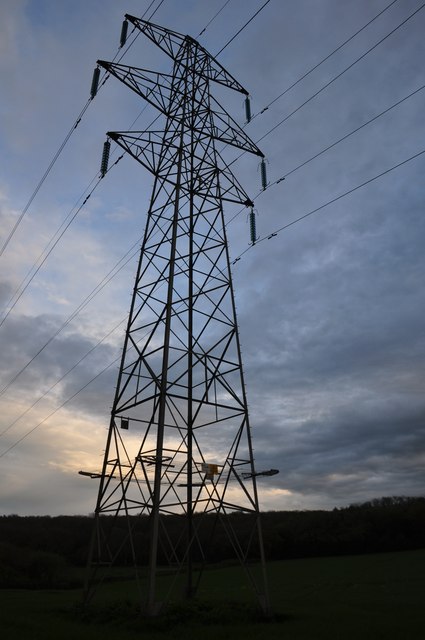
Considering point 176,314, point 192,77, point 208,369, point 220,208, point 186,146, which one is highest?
point 192,77

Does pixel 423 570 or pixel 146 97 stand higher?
pixel 146 97

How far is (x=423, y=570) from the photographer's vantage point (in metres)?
46.8

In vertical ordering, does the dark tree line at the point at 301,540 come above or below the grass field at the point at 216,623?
above

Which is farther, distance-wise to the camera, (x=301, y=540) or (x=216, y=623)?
(x=301, y=540)

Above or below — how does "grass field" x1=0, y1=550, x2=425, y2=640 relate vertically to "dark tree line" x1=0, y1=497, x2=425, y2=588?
below

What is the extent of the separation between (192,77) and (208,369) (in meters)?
14.1

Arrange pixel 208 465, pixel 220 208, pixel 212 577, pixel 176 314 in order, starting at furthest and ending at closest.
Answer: pixel 212 577, pixel 220 208, pixel 176 314, pixel 208 465

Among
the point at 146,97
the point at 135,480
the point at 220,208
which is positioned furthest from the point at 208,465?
the point at 146,97

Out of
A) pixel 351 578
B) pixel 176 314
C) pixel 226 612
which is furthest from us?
pixel 351 578

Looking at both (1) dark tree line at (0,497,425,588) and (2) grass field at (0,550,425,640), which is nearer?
(2) grass field at (0,550,425,640)

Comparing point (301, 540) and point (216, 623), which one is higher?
point (301, 540)

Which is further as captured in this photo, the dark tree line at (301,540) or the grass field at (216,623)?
the dark tree line at (301,540)

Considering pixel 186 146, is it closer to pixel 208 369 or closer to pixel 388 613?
pixel 208 369

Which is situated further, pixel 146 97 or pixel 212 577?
pixel 212 577
